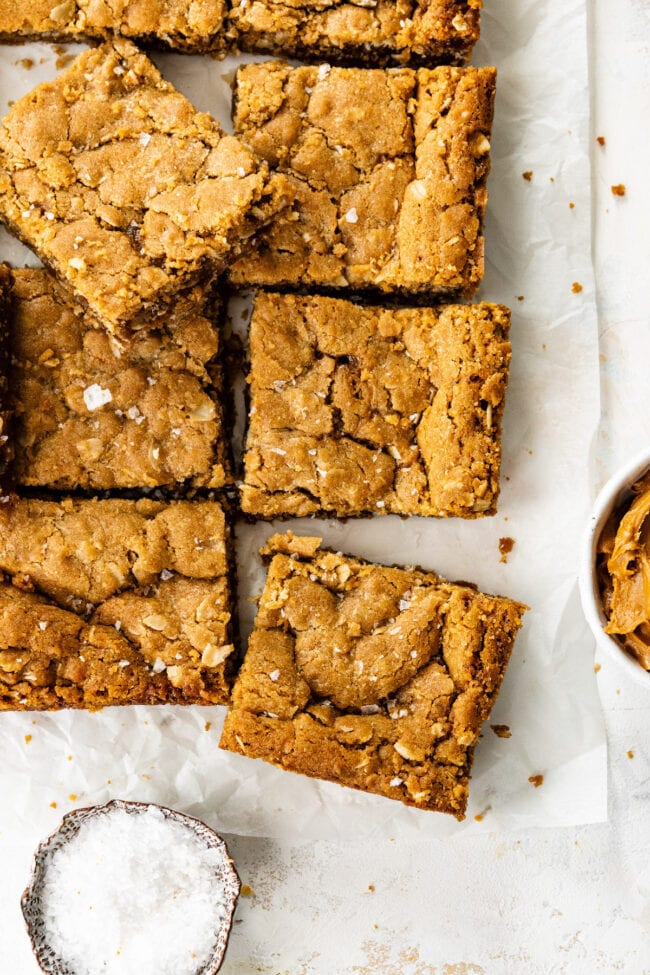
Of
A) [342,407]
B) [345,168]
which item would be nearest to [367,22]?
[345,168]

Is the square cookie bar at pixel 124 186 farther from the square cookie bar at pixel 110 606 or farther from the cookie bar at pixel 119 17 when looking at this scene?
the square cookie bar at pixel 110 606

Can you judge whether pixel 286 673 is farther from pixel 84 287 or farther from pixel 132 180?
pixel 132 180

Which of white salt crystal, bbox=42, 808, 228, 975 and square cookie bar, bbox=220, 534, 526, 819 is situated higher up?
square cookie bar, bbox=220, 534, 526, 819

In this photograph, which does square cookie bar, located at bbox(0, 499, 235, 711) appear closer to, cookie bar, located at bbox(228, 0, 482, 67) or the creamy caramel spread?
the creamy caramel spread

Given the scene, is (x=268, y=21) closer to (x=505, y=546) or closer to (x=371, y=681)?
(x=505, y=546)

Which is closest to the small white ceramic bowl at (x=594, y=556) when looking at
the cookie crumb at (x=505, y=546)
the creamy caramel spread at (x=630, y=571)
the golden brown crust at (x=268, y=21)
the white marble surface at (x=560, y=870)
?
the creamy caramel spread at (x=630, y=571)

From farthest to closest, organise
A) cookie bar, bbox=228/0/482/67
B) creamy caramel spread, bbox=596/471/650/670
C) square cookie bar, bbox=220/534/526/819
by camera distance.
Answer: cookie bar, bbox=228/0/482/67, square cookie bar, bbox=220/534/526/819, creamy caramel spread, bbox=596/471/650/670

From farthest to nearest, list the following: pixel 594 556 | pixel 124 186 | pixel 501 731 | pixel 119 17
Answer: pixel 501 731 → pixel 119 17 → pixel 124 186 → pixel 594 556

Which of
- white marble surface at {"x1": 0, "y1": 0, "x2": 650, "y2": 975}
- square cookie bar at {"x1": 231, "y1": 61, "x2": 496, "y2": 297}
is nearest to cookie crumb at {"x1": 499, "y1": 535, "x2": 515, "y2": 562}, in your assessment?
white marble surface at {"x1": 0, "y1": 0, "x2": 650, "y2": 975}
